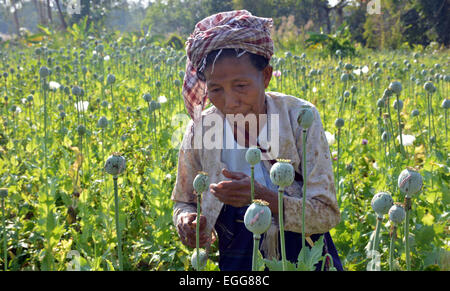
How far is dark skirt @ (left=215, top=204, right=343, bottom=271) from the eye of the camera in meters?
1.59

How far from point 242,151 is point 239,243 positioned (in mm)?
377

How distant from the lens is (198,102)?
186 centimetres

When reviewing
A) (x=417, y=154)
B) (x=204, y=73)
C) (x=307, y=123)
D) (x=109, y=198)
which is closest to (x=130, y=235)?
(x=109, y=198)

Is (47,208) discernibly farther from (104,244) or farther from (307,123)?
(307,123)

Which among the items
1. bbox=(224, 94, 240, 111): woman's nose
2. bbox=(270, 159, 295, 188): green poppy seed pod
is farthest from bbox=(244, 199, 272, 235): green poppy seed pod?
bbox=(224, 94, 240, 111): woman's nose

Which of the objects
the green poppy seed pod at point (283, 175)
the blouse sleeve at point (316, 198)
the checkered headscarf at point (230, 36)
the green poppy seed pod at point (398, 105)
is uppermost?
the checkered headscarf at point (230, 36)

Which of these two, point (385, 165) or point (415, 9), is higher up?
point (415, 9)

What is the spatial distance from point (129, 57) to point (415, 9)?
561 inches

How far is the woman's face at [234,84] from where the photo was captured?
1.50 metres

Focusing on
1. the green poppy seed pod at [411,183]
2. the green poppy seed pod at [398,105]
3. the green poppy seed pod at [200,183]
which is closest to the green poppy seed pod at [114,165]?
the green poppy seed pod at [200,183]

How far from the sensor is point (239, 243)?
163 centimetres

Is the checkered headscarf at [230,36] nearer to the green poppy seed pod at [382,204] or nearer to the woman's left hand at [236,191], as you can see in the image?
the woman's left hand at [236,191]

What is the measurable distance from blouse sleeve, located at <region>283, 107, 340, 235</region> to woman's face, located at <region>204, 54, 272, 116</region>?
0.86 feet

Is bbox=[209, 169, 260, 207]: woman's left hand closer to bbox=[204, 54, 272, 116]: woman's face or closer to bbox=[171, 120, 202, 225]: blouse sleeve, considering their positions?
bbox=[204, 54, 272, 116]: woman's face
